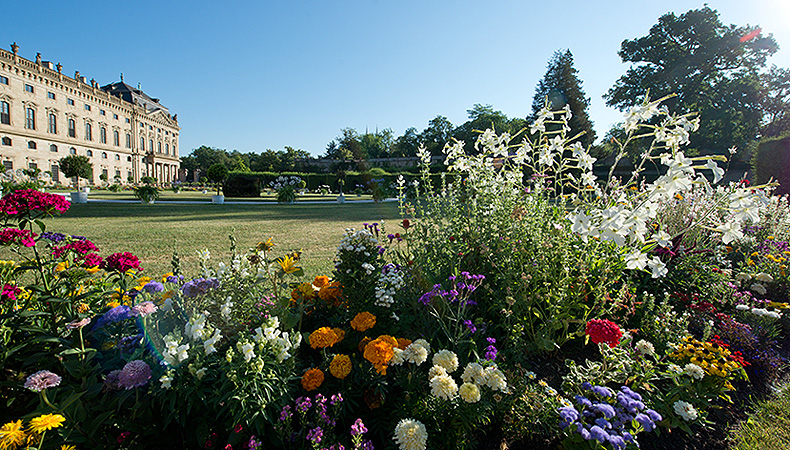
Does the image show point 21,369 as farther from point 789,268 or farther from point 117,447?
point 789,268

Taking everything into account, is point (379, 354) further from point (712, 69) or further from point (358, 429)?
point (712, 69)

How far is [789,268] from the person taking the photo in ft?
11.4

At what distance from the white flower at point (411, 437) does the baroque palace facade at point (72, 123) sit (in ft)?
156

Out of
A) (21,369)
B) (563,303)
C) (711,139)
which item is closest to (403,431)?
(563,303)

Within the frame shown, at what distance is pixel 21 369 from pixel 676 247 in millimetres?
4948

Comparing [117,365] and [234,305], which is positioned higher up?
[234,305]

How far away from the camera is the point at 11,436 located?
1151 millimetres

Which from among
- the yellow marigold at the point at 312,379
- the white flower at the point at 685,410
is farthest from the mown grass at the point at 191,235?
the white flower at the point at 685,410

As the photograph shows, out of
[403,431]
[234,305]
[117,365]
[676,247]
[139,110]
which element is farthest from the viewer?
[139,110]

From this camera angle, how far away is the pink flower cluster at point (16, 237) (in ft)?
5.71

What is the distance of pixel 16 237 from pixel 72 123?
5441 centimetres

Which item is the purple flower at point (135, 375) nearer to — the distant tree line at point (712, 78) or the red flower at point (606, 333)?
the red flower at point (606, 333)

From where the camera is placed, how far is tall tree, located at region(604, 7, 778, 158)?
A: 25.1 m

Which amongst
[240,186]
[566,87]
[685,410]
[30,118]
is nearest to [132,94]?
[30,118]
